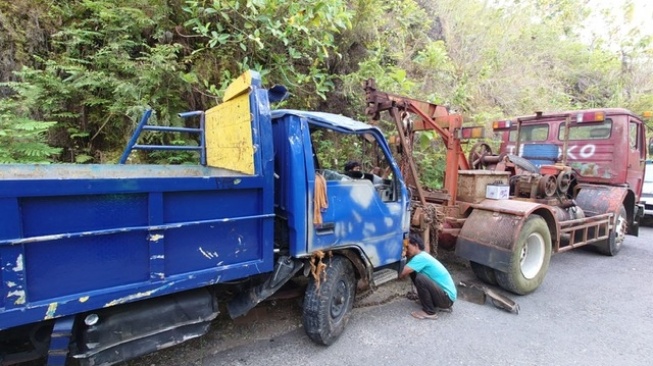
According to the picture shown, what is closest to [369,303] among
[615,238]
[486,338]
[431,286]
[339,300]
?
[431,286]

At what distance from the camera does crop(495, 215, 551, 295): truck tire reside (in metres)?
3.97

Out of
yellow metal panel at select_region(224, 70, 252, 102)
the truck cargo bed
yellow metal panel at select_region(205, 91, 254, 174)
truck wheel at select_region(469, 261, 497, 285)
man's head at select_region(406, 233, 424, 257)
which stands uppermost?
yellow metal panel at select_region(224, 70, 252, 102)

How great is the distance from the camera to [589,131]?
18.8ft

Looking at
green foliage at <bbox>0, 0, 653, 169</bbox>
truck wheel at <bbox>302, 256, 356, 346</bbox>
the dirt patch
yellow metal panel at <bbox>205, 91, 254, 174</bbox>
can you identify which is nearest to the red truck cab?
green foliage at <bbox>0, 0, 653, 169</bbox>

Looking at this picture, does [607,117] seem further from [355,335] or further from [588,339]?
[355,335]

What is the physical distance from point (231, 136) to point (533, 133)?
5840 millimetres

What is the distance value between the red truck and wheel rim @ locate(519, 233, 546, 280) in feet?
0.04

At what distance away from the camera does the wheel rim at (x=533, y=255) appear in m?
4.32

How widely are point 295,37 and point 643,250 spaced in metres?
7.50

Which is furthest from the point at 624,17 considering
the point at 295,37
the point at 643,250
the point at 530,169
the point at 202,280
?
the point at 202,280

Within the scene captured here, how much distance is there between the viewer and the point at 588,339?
10.5 feet

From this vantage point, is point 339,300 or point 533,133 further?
point 533,133

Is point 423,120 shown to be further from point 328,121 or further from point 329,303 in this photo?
point 329,303

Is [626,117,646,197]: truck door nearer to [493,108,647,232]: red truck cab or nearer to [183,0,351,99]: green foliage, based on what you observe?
[493,108,647,232]: red truck cab
